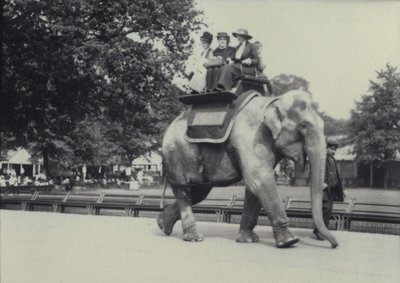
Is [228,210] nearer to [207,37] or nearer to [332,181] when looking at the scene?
[332,181]

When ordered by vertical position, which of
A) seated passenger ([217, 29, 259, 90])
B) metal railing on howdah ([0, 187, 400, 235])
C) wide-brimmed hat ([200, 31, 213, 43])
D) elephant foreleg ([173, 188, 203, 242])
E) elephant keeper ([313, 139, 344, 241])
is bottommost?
metal railing on howdah ([0, 187, 400, 235])

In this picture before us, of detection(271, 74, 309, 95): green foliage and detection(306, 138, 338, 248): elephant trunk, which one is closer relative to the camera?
detection(306, 138, 338, 248): elephant trunk

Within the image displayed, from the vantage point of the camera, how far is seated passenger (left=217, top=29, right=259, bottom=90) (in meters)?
8.45

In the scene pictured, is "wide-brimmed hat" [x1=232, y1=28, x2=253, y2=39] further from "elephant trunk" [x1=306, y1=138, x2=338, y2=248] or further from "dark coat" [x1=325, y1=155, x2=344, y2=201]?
"dark coat" [x1=325, y1=155, x2=344, y2=201]

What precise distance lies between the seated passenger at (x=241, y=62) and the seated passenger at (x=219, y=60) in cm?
19

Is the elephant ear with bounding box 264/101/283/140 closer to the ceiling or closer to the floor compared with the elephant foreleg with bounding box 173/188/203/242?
closer to the ceiling

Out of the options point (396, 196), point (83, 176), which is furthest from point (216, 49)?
point (83, 176)

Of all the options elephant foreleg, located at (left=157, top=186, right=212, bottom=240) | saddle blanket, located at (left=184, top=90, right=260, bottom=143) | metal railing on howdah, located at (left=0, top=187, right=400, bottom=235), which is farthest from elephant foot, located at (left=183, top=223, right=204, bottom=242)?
metal railing on howdah, located at (left=0, top=187, right=400, bottom=235)

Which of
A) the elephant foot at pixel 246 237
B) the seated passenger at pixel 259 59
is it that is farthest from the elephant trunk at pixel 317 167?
the seated passenger at pixel 259 59

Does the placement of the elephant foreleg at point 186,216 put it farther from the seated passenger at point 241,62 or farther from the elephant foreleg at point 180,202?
the seated passenger at point 241,62

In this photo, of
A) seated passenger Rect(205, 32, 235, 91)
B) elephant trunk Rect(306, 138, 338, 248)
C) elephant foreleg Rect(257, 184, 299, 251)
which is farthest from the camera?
seated passenger Rect(205, 32, 235, 91)

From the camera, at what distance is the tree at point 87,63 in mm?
14992

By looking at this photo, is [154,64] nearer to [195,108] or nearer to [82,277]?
[195,108]

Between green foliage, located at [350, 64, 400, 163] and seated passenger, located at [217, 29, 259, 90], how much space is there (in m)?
2.68
